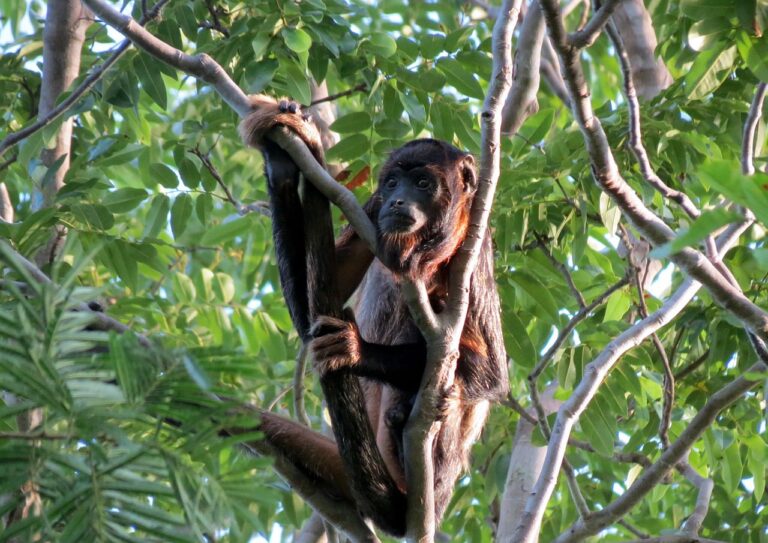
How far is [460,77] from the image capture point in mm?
6477

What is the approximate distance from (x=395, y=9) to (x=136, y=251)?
13.8 feet

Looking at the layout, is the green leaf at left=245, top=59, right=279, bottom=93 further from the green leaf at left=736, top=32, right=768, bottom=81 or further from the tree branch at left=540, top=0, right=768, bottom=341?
the green leaf at left=736, top=32, right=768, bottom=81

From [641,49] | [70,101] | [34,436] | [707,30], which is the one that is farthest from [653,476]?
[641,49]

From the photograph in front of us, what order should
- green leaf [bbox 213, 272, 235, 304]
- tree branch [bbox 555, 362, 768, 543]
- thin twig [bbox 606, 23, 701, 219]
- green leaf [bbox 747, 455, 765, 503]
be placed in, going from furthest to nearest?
green leaf [bbox 213, 272, 235, 304] → green leaf [bbox 747, 455, 765, 503] → tree branch [bbox 555, 362, 768, 543] → thin twig [bbox 606, 23, 701, 219]

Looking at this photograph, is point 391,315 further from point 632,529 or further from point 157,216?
point 632,529

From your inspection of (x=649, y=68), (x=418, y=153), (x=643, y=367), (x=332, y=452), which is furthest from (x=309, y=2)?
(x=649, y=68)

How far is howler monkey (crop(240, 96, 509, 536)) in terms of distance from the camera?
5082mm

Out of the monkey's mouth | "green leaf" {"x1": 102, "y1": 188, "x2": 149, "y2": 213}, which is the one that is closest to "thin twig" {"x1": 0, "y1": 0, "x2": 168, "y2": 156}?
"green leaf" {"x1": 102, "y1": 188, "x2": 149, "y2": 213}

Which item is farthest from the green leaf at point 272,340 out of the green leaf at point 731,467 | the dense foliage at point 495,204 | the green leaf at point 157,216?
the green leaf at point 731,467

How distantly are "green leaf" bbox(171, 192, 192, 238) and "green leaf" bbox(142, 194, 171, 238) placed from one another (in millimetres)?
91

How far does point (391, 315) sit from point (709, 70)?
246 centimetres

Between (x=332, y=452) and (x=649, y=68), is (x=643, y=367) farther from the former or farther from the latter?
(x=649, y=68)

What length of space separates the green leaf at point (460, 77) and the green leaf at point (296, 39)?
3.50 ft

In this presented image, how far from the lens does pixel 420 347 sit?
553 cm
